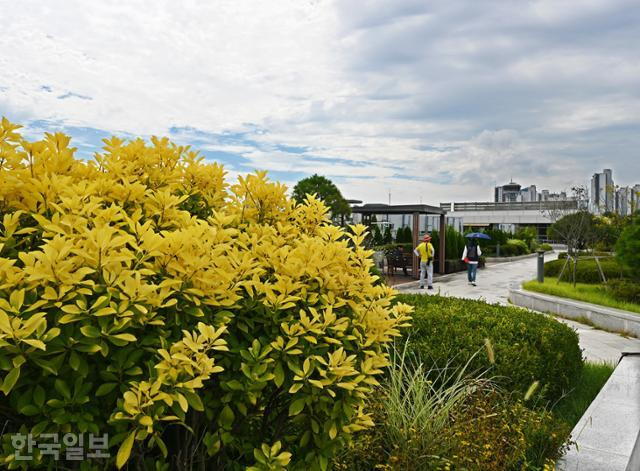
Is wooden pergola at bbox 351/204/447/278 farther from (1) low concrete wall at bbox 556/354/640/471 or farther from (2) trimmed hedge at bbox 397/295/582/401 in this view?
(1) low concrete wall at bbox 556/354/640/471

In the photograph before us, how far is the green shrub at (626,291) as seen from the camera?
9.98 meters

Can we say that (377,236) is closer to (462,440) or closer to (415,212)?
(415,212)

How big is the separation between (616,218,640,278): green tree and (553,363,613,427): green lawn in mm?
4735

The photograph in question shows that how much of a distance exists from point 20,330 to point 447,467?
7.47 ft

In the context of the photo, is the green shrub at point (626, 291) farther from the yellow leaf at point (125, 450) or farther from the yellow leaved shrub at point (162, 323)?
the yellow leaf at point (125, 450)

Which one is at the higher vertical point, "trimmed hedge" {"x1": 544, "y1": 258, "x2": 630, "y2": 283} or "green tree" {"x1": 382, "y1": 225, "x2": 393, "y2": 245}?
"green tree" {"x1": 382, "y1": 225, "x2": 393, "y2": 245}

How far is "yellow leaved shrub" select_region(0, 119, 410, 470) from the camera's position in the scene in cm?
152

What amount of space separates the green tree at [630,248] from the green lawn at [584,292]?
31.2 inches

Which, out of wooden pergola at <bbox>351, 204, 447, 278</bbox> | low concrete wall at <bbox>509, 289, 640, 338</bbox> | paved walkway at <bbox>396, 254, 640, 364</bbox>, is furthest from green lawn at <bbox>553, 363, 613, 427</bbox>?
wooden pergola at <bbox>351, 204, 447, 278</bbox>

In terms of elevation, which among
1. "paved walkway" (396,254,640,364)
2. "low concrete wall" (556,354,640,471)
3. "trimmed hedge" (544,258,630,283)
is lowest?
"paved walkway" (396,254,640,364)

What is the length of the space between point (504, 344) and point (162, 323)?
3.58 metres

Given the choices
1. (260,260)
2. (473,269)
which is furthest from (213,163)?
(473,269)

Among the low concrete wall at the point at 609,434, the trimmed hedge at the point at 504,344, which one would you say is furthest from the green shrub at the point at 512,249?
the low concrete wall at the point at 609,434

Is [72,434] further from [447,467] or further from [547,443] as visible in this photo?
[547,443]
